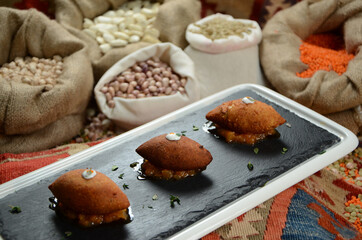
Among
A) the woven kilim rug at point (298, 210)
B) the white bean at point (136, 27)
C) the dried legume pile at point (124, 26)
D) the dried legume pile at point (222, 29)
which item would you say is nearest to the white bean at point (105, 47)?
the dried legume pile at point (124, 26)

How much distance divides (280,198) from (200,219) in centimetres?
37

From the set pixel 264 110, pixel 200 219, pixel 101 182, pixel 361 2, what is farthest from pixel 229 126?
pixel 361 2

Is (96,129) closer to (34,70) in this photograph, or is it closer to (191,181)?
(34,70)

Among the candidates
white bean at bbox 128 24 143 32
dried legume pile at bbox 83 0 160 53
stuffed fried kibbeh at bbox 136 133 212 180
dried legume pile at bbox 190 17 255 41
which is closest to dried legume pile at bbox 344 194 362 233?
stuffed fried kibbeh at bbox 136 133 212 180

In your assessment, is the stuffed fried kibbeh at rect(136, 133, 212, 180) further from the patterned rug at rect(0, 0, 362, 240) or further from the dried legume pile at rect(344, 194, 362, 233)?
the dried legume pile at rect(344, 194, 362, 233)

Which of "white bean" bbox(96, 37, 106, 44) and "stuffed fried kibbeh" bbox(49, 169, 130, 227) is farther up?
"stuffed fried kibbeh" bbox(49, 169, 130, 227)

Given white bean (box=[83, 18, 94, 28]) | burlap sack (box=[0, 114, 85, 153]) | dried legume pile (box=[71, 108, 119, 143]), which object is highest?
white bean (box=[83, 18, 94, 28])

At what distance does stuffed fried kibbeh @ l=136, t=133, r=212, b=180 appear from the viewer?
1254mm

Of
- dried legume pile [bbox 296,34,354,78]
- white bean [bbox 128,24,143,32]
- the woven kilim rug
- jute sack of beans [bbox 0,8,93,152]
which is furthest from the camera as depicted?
white bean [bbox 128,24,143,32]

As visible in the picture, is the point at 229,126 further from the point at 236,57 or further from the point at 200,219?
the point at 236,57

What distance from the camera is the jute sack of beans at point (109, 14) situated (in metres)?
2.23

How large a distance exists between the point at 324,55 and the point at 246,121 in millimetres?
1090

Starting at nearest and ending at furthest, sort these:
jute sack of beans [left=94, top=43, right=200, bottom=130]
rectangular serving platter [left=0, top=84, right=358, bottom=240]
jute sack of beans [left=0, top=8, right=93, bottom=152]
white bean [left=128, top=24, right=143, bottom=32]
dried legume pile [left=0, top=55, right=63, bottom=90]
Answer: rectangular serving platter [left=0, top=84, right=358, bottom=240] < jute sack of beans [left=0, top=8, right=93, bottom=152] < dried legume pile [left=0, top=55, right=63, bottom=90] < jute sack of beans [left=94, top=43, right=200, bottom=130] < white bean [left=128, top=24, right=143, bottom=32]

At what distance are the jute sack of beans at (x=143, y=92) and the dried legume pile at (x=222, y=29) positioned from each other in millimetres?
265
